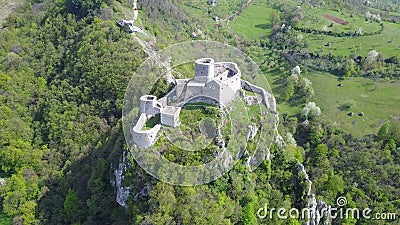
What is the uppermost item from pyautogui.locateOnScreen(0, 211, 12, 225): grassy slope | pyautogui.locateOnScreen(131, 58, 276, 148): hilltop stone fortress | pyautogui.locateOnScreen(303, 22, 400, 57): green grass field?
pyautogui.locateOnScreen(131, 58, 276, 148): hilltop stone fortress

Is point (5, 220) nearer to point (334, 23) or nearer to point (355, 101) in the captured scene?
point (355, 101)

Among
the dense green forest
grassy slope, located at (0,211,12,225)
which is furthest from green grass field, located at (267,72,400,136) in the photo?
grassy slope, located at (0,211,12,225)

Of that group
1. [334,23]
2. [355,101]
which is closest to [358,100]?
[355,101]

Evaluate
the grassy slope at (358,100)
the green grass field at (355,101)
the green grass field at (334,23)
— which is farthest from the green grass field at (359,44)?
the grassy slope at (358,100)

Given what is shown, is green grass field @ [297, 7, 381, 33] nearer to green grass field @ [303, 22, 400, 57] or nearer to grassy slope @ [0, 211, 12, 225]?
green grass field @ [303, 22, 400, 57]

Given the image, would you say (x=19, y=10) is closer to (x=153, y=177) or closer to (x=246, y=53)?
(x=246, y=53)

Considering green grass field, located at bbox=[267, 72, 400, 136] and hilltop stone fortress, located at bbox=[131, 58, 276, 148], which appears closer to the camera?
hilltop stone fortress, located at bbox=[131, 58, 276, 148]
